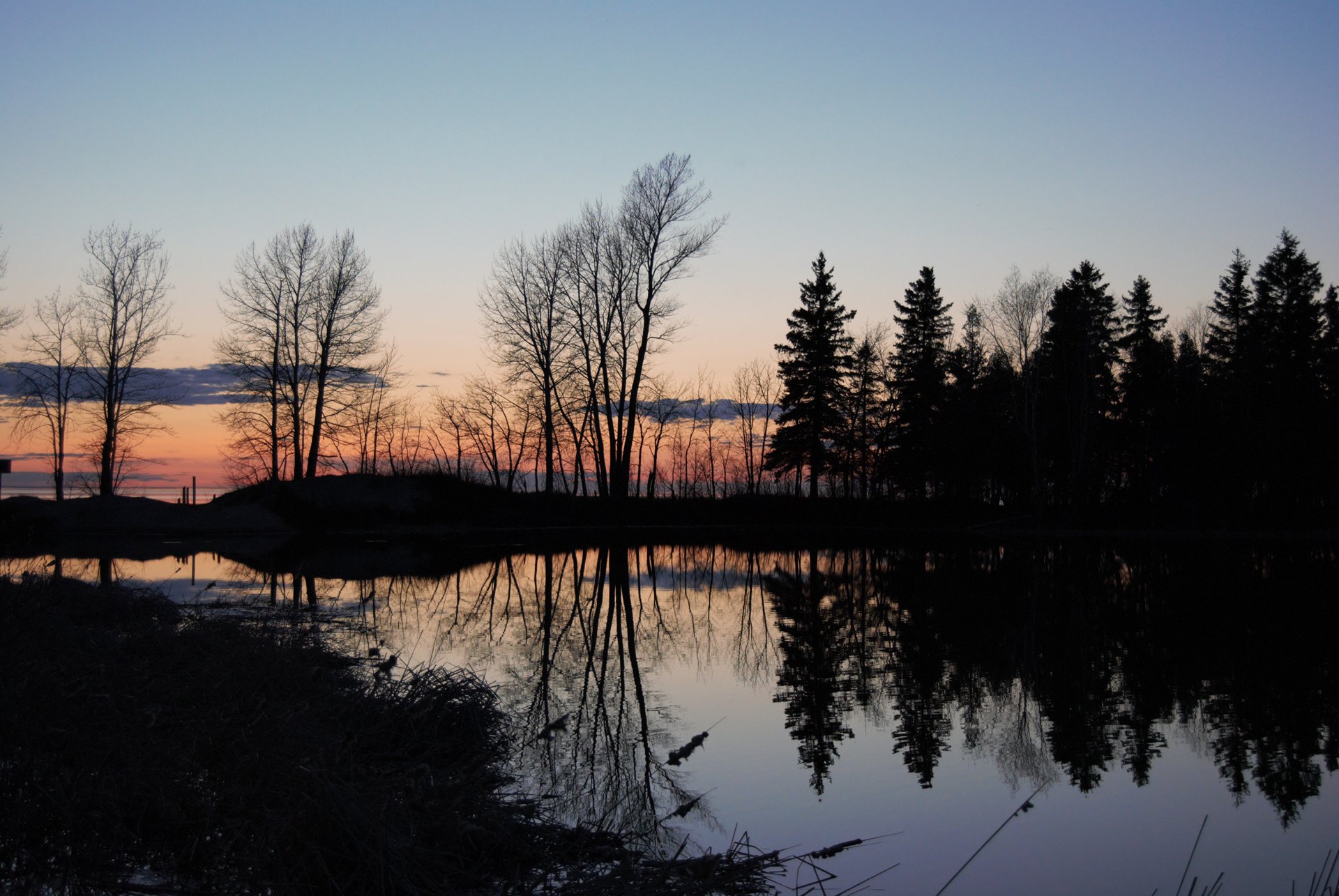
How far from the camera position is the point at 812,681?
988 centimetres

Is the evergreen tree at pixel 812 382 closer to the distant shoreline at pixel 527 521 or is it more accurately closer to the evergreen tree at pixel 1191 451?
the distant shoreline at pixel 527 521

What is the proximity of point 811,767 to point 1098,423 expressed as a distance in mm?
46487

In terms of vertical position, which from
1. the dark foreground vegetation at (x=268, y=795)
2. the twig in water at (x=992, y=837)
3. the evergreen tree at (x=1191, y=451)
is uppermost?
the evergreen tree at (x=1191, y=451)

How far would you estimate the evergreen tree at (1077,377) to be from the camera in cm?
4525

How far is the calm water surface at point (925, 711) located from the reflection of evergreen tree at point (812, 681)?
4 cm

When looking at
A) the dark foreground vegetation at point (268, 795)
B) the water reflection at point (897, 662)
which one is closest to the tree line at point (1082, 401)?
the water reflection at point (897, 662)

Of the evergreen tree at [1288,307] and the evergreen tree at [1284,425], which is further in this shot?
the evergreen tree at [1288,307]

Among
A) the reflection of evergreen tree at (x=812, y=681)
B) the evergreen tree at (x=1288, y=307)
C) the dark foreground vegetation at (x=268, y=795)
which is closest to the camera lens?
the dark foreground vegetation at (x=268, y=795)

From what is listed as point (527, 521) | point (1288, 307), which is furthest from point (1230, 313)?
point (527, 521)

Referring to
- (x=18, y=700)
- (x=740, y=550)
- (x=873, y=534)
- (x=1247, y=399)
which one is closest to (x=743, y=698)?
(x=18, y=700)

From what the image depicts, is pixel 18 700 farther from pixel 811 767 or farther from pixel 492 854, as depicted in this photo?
pixel 811 767

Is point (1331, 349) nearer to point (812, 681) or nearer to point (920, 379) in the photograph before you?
point (920, 379)

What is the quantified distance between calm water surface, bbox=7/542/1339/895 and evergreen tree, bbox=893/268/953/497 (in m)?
30.5

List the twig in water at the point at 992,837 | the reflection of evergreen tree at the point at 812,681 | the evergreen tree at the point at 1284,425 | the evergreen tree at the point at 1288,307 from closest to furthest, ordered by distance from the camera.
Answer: the twig in water at the point at 992,837
the reflection of evergreen tree at the point at 812,681
the evergreen tree at the point at 1284,425
the evergreen tree at the point at 1288,307
